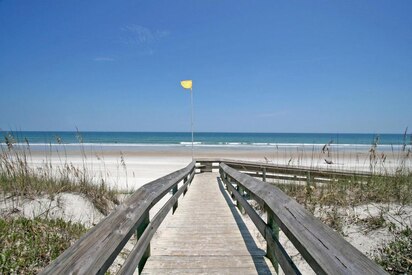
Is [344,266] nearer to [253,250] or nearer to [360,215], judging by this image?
[253,250]

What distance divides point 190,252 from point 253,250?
778mm

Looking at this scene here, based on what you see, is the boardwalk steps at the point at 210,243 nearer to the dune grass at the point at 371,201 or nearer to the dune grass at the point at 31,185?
the dune grass at the point at 371,201

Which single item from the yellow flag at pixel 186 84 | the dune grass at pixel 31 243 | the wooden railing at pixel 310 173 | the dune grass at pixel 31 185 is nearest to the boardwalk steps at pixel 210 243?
the dune grass at pixel 31 243

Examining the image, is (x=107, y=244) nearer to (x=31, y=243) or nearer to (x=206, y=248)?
(x=206, y=248)

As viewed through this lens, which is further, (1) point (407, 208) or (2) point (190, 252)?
(1) point (407, 208)

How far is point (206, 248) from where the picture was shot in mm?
3299

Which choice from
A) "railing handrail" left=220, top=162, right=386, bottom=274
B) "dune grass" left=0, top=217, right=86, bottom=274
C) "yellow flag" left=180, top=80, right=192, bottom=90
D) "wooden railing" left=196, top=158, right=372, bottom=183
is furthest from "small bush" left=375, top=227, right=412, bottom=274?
"yellow flag" left=180, top=80, right=192, bottom=90

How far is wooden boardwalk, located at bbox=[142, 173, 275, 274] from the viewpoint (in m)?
2.74

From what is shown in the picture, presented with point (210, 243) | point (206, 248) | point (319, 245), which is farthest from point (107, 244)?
point (210, 243)

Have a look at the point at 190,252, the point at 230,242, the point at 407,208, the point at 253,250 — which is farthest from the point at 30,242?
the point at 407,208

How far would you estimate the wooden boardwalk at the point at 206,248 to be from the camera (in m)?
2.74

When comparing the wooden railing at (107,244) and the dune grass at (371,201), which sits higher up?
the wooden railing at (107,244)

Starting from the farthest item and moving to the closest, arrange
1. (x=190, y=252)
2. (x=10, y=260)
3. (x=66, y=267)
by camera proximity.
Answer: (x=190, y=252), (x=10, y=260), (x=66, y=267)

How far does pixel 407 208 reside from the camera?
4629 mm
